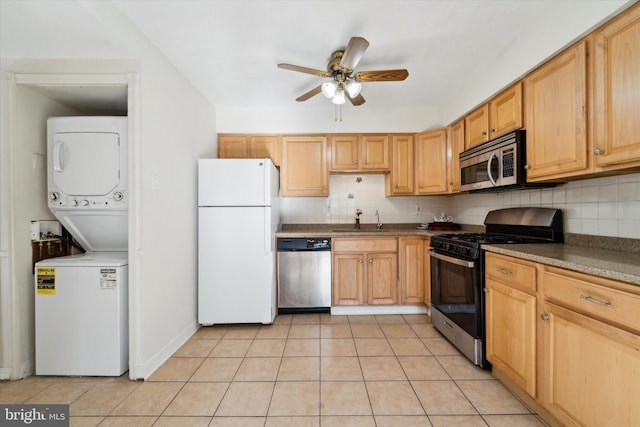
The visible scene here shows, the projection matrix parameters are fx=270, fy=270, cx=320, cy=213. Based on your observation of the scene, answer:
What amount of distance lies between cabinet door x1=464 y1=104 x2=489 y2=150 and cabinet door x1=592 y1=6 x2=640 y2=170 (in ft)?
3.17

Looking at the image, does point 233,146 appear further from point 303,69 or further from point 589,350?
point 589,350

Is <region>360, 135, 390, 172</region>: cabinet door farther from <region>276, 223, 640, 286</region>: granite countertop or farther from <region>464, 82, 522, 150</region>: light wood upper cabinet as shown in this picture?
<region>276, 223, 640, 286</region>: granite countertop

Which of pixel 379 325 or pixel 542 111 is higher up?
pixel 542 111

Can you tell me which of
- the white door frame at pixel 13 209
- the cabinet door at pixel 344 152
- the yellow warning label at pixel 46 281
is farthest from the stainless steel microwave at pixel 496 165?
the yellow warning label at pixel 46 281

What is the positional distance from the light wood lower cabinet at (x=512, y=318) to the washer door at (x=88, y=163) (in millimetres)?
A: 2736

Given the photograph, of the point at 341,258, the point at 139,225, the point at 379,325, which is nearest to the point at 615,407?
the point at 379,325

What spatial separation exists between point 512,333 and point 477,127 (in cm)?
184

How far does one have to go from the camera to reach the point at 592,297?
1173mm

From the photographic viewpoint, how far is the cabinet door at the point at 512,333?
152 centimetres

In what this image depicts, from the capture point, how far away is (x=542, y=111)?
5.92 feet

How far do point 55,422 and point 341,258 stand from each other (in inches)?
94.2

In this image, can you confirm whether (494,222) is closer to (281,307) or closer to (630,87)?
(630,87)

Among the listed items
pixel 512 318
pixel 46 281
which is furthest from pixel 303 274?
pixel 46 281

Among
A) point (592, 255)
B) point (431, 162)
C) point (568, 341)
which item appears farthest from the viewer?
point (431, 162)
